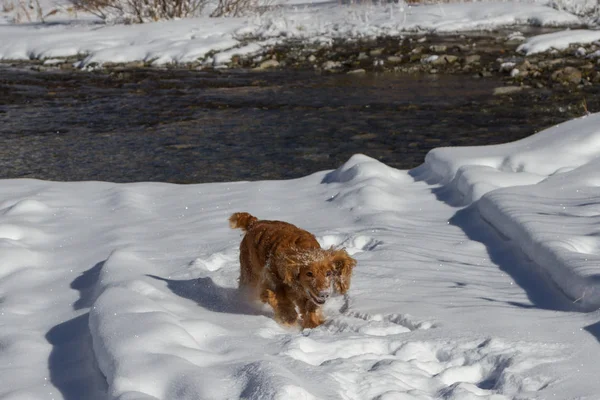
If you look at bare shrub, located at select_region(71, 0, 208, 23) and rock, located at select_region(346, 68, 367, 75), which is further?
bare shrub, located at select_region(71, 0, 208, 23)

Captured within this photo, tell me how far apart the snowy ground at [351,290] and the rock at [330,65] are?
6.68 metres

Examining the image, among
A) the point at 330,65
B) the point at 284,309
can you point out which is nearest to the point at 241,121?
the point at 330,65

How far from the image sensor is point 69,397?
3135 millimetres

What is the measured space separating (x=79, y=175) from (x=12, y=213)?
2.47 metres

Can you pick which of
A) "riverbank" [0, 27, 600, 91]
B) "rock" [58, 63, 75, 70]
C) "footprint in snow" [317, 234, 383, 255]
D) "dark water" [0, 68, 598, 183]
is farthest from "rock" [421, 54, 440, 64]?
"footprint in snow" [317, 234, 383, 255]

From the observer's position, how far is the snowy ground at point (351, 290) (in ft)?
10.0

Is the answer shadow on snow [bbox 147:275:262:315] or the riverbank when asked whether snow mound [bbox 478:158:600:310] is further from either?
the riverbank

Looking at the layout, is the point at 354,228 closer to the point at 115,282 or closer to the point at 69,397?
the point at 115,282

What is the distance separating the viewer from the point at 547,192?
5.33 m

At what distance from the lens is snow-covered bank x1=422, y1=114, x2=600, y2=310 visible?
387cm

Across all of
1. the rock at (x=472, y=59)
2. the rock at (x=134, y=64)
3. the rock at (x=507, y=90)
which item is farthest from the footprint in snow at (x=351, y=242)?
the rock at (x=134, y=64)

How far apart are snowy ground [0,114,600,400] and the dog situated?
113 millimetres

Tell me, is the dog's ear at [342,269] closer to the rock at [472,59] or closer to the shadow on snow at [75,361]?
the shadow on snow at [75,361]

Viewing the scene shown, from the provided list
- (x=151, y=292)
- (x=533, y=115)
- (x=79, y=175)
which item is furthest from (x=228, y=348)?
(x=533, y=115)
